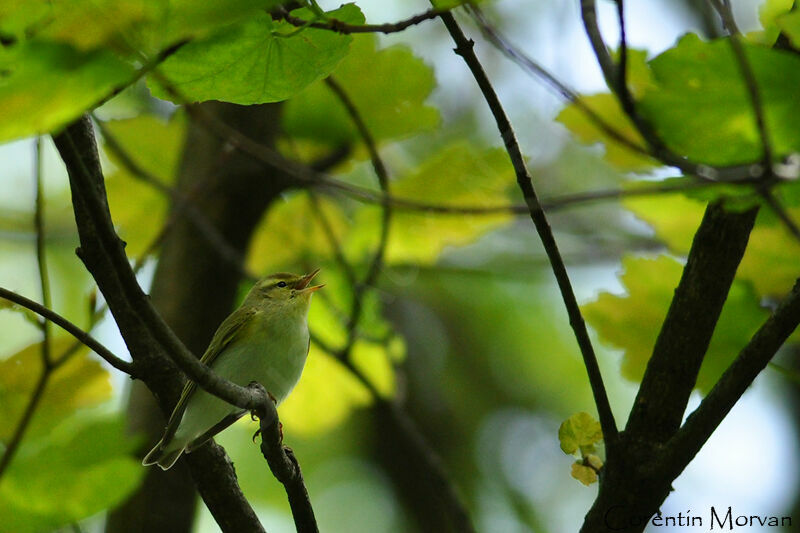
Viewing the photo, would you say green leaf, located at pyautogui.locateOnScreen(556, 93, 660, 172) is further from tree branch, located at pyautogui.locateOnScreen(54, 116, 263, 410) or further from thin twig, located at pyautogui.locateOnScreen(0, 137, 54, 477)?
thin twig, located at pyautogui.locateOnScreen(0, 137, 54, 477)

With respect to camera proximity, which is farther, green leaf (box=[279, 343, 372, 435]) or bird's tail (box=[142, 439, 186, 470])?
green leaf (box=[279, 343, 372, 435])

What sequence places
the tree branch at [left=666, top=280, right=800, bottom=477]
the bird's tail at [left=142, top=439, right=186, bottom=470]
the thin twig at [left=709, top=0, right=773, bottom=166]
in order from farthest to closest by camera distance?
the bird's tail at [left=142, top=439, right=186, bottom=470], the tree branch at [left=666, top=280, right=800, bottom=477], the thin twig at [left=709, top=0, right=773, bottom=166]

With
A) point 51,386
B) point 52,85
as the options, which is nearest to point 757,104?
point 52,85

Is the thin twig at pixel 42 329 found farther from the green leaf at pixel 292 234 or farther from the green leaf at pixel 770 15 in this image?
the green leaf at pixel 292 234

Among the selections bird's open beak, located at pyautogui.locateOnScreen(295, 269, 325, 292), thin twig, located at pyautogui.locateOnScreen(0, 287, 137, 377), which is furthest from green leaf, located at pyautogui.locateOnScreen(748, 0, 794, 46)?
bird's open beak, located at pyautogui.locateOnScreen(295, 269, 325, 292)

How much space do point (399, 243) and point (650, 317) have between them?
167 centimetres

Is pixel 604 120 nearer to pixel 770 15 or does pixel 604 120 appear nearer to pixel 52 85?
pixel 770 15

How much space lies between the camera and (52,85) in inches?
35.1

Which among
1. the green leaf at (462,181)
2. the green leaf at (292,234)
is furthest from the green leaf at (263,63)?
the green leaf at (292,234)

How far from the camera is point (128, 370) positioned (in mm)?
1916

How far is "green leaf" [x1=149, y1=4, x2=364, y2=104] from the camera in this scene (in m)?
1.43

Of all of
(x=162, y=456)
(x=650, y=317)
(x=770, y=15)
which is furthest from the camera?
(x=162, y=456)

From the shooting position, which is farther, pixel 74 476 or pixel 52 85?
pixel 74 476

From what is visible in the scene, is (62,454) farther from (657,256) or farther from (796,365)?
(796,365)
